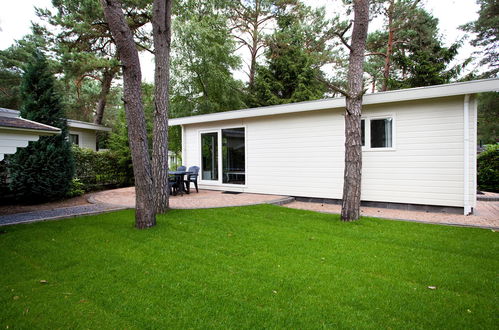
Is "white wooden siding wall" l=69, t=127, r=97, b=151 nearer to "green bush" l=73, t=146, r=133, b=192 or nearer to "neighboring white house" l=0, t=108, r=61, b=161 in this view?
"green bush" l=73, t=146, r=133, b=192

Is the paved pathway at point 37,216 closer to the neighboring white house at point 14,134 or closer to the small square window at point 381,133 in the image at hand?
the neighboring white house at point 14,134

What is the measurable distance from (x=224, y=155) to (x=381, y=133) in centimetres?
477

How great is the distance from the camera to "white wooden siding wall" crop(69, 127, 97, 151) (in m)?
13.8

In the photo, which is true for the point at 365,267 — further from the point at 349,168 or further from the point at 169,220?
the point at 169,220

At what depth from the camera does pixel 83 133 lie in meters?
14.2

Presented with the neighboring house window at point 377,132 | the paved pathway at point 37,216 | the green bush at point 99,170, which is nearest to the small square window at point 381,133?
the neighboring house window at point 377,132

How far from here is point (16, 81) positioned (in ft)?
54.3

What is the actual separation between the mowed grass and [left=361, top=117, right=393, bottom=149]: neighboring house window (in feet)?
7.95

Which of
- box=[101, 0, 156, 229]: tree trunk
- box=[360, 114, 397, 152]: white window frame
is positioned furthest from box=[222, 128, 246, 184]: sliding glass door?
box=[101, 0, 156, 229]: tree trunk

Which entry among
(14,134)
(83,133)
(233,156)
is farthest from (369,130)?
(83,133)

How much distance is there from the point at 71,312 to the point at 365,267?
8.70ft

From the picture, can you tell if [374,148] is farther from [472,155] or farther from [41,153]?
[41,153]

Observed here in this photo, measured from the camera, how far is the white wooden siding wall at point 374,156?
19.1 feet

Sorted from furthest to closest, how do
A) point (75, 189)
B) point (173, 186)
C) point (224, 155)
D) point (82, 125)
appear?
point (82, 125) → point (224, 155) → point (173, 186) → point (75, 189)
